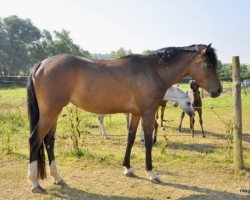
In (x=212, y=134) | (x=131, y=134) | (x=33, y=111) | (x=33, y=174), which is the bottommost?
(x=212, y=134)

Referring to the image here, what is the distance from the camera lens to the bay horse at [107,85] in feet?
15.9

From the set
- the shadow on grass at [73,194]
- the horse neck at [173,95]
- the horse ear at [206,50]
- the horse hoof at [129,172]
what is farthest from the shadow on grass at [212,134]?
the shadow on grass at [73,194]

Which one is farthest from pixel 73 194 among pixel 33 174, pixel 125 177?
pixel 125 177

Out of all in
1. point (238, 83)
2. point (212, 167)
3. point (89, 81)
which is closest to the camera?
point (89, 81)

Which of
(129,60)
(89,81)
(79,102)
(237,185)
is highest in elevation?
(129,60)

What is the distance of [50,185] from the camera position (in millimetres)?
5164

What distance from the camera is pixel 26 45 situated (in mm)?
70750

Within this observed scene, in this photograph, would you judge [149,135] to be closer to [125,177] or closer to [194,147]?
[125,177]

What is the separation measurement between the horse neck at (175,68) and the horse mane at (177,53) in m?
0.07

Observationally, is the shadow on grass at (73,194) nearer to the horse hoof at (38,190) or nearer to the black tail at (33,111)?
the horse hoof at (38,190)

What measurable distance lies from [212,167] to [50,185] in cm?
304

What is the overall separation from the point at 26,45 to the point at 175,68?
7001cm

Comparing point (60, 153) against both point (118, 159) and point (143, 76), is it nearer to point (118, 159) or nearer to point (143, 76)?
point (118, 159)

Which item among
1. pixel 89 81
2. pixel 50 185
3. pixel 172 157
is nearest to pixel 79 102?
pixel 89 81
